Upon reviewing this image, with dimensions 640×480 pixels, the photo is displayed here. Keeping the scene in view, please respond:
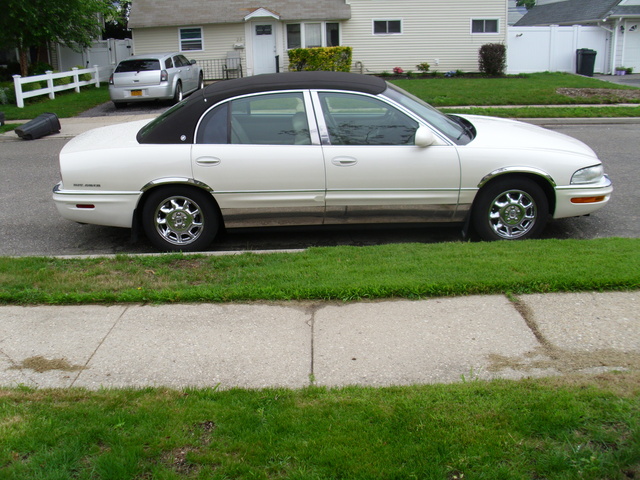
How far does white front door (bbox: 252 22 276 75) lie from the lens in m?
28.3

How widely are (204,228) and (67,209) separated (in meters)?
1.38

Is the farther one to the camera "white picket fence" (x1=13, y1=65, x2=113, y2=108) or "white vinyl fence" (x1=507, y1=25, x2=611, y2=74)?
"white vinyl fence" (x1=507, y1=25, x2=611, y2=74)

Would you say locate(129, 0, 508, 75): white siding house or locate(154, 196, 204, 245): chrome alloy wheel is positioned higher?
locate(129, 0, 508, 75): white siding house

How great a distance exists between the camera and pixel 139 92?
A: 1948 cm

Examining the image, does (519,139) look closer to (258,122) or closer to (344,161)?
(344,161)

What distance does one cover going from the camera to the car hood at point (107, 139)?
6.71 m

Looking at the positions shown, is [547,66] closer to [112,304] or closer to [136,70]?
[136,70]

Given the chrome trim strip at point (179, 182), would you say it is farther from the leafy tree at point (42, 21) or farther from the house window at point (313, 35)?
the house window at point (313, 35)

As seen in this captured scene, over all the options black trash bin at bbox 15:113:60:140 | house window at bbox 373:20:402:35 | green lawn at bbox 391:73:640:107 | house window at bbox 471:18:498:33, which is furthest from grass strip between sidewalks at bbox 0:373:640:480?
house window at bbox 471:18:498:33

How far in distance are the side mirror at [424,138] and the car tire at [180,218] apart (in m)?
2.06

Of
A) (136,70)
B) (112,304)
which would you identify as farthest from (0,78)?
(112,304)

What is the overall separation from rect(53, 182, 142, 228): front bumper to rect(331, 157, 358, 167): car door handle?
1.90m

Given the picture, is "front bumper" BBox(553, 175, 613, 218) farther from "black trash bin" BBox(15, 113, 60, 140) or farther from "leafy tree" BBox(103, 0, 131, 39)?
"leafy tree" BBox(103, 0, 131, 39)

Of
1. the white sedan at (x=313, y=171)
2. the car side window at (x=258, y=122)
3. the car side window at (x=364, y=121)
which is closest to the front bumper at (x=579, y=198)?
the white sedan at (x=313, y=171)
